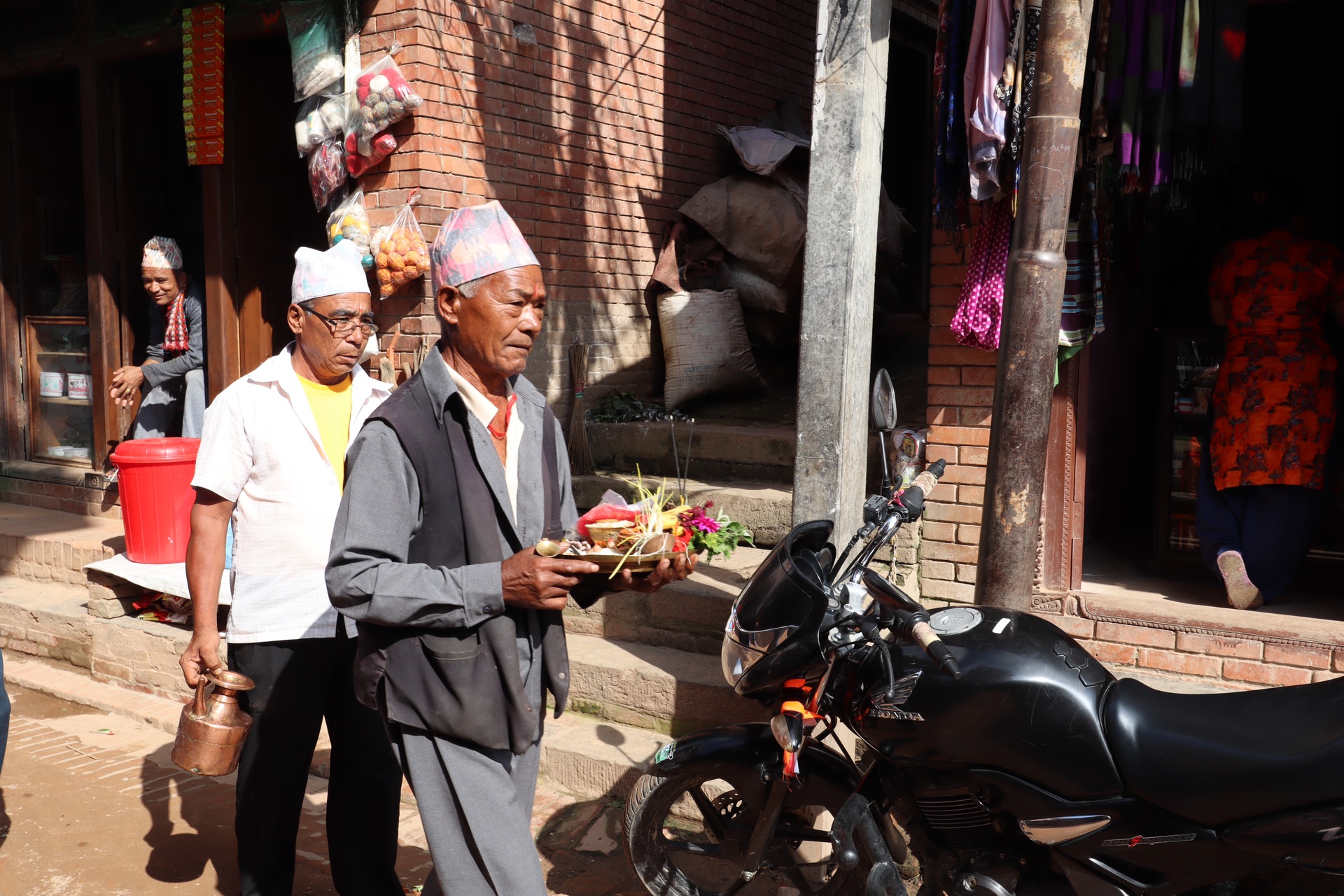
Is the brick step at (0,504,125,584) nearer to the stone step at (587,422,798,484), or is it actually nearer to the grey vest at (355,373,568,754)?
the stone step at (587,422,798,484)

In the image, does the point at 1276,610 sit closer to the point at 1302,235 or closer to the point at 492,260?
the point at 1302,235

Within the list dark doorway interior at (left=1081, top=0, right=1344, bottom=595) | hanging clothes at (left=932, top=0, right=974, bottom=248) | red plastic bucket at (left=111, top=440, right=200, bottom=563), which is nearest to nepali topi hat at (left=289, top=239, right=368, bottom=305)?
hanging clothes at (left=932, top=0, right=974, bottom=248)

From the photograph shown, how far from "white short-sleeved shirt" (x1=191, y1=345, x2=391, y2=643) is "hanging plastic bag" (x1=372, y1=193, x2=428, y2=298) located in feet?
8.38

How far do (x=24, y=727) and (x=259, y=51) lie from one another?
4.41 meters

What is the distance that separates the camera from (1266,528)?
15.8ft

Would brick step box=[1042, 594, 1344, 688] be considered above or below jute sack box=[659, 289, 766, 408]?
below

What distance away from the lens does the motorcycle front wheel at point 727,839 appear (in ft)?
10.2

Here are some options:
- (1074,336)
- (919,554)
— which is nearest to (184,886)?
(919,554)

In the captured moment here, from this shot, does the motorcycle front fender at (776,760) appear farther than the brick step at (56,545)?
No

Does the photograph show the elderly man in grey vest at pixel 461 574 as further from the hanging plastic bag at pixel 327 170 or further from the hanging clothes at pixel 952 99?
the hanging plastic bag at pixel 327 170

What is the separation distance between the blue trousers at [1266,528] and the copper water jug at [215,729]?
420 centimetres

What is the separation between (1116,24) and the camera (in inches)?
162

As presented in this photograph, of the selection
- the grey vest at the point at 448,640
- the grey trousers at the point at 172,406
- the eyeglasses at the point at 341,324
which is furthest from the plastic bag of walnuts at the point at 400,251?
the grey vest at the point at 448,640

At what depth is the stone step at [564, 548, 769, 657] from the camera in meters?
4.73
